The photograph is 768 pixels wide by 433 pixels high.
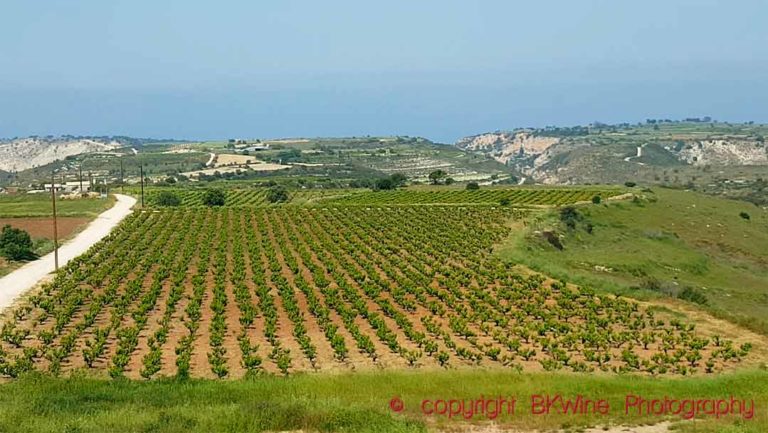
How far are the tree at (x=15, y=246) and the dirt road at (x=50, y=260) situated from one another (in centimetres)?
101

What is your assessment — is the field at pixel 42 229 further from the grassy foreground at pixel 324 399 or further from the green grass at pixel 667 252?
the green grass at pixel 667 252

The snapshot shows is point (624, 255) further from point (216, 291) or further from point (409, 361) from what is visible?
point (409, 361)

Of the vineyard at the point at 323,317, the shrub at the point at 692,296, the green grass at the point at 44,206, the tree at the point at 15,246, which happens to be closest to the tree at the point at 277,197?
the green grass at the point at 44,206

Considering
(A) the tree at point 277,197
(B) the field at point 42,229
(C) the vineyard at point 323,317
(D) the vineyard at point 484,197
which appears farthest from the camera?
(A) the tree at point 277,197

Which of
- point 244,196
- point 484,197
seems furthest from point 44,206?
point 484,197

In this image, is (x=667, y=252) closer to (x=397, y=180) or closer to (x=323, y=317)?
(x=323, y=317)

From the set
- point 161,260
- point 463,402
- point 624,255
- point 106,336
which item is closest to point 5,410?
point 463,402

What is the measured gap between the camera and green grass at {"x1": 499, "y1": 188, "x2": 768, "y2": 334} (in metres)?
46.4

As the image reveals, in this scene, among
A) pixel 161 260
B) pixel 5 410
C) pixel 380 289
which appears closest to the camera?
pixel 5 410

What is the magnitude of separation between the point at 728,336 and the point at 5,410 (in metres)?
26.2

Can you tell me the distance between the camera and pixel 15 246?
5147 cm

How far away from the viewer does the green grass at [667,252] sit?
152ft

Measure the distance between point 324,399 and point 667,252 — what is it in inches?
1991

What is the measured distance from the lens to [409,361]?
27.3 metres
